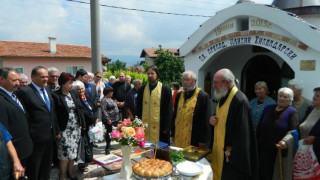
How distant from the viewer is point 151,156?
322cm

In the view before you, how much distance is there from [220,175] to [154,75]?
2.27 m

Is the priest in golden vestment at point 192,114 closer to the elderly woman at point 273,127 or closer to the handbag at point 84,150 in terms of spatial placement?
the elderly woman at point 273,127

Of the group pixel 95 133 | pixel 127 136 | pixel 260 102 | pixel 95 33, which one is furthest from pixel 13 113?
pixel 95 33

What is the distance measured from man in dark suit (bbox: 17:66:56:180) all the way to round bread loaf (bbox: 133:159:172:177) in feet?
5.77

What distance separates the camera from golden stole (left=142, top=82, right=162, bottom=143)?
16.5ft

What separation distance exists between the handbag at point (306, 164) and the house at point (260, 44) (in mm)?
1349

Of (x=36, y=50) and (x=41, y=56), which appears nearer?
(x=41, y=56)

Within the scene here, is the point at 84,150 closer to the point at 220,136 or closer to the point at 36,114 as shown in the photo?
the point at 36,114

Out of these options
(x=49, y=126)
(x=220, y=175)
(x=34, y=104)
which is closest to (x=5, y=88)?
(x=34, y=104)

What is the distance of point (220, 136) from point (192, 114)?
934 mm

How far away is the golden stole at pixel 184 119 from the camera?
14.2 ft

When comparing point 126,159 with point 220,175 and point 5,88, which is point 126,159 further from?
point 5,88

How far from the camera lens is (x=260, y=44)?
528 cm

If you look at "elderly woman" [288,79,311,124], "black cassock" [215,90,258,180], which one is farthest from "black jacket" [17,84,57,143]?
"elderly woman" [288,79,311,124]
